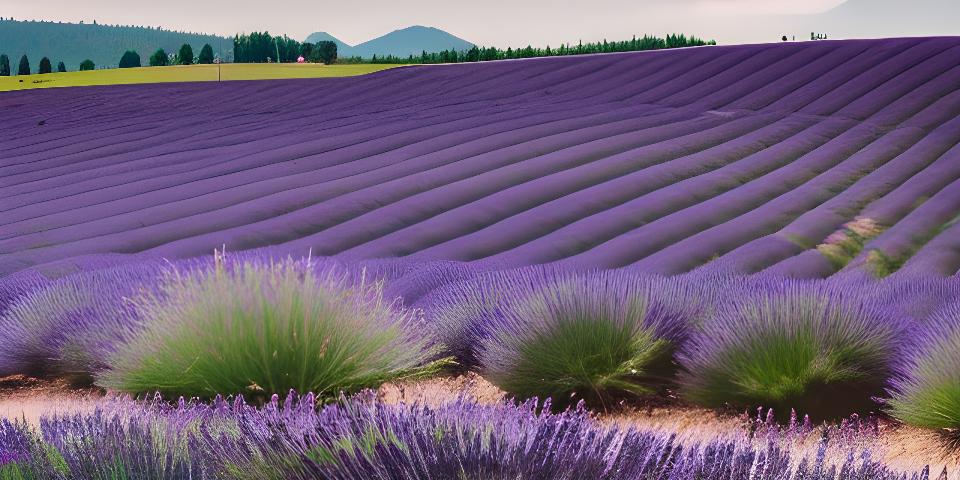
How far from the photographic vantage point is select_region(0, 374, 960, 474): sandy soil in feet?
9.85

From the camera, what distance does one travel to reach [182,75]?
21.0 metres

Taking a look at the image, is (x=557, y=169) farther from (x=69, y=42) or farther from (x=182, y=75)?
(x=69, y=42)

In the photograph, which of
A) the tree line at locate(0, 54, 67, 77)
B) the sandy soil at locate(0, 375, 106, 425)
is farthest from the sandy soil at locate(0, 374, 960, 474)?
the tree line at locate(0, 54, 67, 77)

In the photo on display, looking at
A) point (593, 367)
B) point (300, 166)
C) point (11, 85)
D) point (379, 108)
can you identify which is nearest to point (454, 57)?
point (11, 85)

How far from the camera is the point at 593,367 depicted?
11.9ft

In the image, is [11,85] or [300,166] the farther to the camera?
[11,85]

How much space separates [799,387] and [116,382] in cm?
232

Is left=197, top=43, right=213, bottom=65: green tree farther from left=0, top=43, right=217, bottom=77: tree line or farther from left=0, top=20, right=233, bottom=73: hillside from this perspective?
left=0, top=20, right=233, bottom=73: hillside

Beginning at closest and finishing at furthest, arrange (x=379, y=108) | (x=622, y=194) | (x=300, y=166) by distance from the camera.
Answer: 1. (x=622, y=194)
2. (x=300, y=166)
3. (x=379, y=108)

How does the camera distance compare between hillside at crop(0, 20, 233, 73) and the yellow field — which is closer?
the yellow field

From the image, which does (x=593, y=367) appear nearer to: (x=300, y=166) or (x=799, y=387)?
(x=799, y=387)

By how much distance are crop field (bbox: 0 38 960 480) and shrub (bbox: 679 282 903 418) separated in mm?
11

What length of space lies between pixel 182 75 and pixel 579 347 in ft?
62.3

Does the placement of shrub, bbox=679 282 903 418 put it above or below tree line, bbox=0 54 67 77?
below
